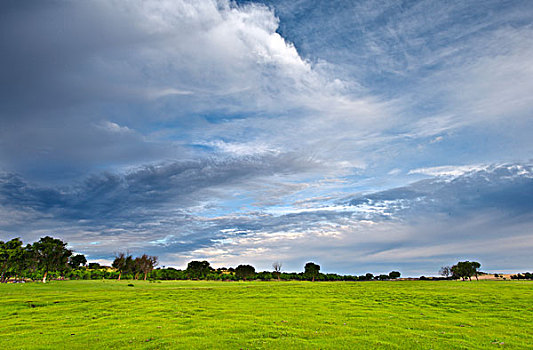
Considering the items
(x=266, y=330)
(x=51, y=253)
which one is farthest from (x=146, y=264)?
(x=266, y=330)

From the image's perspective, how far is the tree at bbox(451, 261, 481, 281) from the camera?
167125mm

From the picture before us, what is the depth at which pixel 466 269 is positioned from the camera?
168 meters

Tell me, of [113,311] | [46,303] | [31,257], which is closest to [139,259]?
[31,257]

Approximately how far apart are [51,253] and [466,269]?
651ft

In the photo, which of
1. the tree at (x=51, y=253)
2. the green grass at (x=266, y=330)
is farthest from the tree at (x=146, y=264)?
the green grass at (x=266, y=330)

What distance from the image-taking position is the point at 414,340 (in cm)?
2053

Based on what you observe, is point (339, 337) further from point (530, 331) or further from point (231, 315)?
point (530, 331)

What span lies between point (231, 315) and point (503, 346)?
22.6 metres

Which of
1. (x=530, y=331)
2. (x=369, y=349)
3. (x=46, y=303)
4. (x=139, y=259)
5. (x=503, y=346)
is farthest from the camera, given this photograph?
(x=139, y=259)

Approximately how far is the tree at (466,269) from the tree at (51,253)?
193099 millimetres

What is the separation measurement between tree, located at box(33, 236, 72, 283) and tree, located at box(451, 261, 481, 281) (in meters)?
193

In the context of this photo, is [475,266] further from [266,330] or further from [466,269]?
[266,330]

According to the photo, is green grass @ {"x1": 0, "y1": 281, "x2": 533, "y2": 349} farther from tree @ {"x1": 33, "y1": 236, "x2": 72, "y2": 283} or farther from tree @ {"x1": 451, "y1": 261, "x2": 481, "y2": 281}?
tree @ {"x1": 451, "y1": 261, "x2": 481, "y2": 281}

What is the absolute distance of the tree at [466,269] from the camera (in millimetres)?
167125
